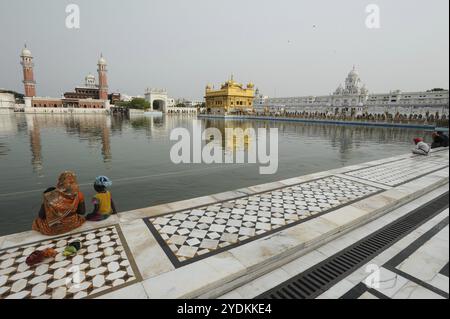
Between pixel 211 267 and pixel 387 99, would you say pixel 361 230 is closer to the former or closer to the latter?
pixel 211 267

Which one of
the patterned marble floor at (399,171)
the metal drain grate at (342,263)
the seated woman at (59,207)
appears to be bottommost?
the metal drain grate at (342,263)

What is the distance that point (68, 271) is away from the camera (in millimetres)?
2750

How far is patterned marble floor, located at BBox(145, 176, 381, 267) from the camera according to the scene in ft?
10.9

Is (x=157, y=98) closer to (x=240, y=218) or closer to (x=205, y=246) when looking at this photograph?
(x=240, y=218)

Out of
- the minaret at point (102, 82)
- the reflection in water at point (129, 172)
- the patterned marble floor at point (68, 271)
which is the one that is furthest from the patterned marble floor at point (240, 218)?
the minaret at point (102, 82)

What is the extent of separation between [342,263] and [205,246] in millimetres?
1742

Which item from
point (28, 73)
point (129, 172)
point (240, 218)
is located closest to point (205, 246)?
point (240, 218)

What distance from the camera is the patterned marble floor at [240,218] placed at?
10.9 feet

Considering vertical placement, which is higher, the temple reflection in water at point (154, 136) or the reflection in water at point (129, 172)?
the temple reflection in water at point (154, 136)

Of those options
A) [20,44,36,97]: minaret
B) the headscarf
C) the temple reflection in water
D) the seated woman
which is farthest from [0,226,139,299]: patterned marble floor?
[20,44,36,97]: minaret

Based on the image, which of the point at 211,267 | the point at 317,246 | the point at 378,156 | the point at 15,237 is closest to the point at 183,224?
the point at 211,267

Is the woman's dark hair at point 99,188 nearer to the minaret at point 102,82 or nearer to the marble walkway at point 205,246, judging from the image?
the marble walkway at point 205,246

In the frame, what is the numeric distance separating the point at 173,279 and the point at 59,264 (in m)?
1.41

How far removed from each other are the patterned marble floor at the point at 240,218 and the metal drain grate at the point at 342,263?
0.86 meters
